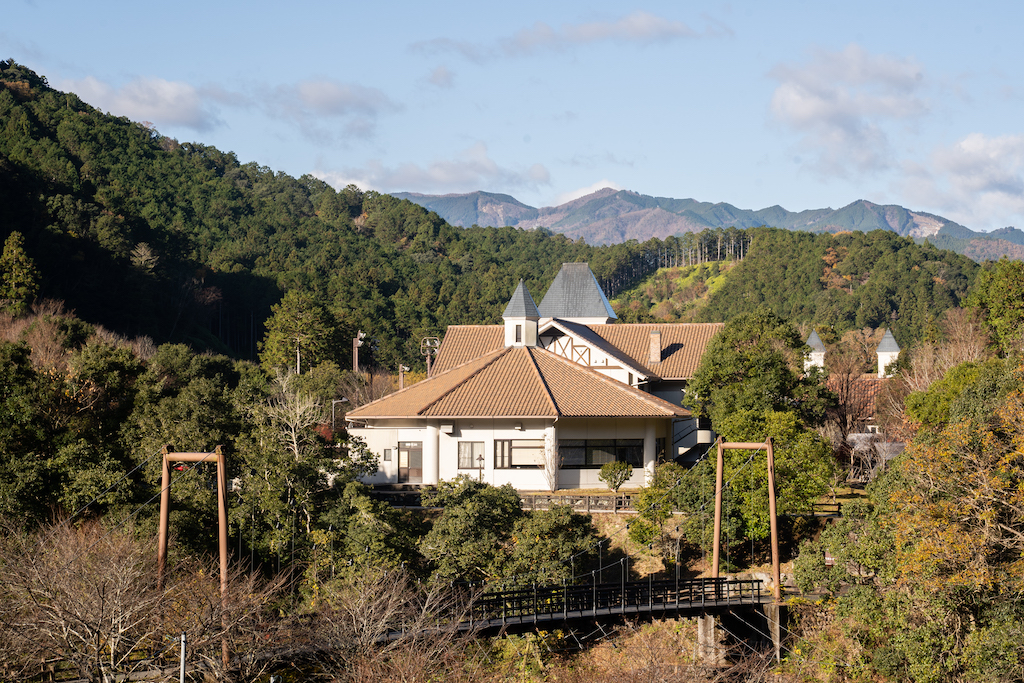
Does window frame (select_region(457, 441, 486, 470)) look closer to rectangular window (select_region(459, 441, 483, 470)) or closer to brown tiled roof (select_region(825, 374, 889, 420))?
rectangular window (select_region(459, 441, 483, 470))

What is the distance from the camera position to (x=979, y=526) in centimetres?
2169

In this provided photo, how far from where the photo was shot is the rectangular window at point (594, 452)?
3519 centimetres

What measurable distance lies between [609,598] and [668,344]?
23711mm

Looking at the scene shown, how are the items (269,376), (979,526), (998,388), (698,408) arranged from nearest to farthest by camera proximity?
(979,526)
(998,388)
(698,408)
(269,376)

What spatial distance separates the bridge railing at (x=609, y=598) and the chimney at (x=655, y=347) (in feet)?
63.0

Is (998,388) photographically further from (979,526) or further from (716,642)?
(716,642)

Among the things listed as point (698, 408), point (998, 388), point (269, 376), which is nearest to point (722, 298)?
point (269, 376)

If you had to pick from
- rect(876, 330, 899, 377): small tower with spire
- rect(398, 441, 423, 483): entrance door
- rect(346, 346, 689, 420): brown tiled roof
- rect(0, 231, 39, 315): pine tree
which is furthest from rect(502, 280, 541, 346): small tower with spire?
rect(876, 330, 899, 377): small tower with spire

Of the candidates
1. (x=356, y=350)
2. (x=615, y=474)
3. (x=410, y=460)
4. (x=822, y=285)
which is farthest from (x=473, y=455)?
(x=822, y=285)

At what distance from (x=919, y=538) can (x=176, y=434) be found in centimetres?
2042

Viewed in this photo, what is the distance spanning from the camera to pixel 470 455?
35.1 metres

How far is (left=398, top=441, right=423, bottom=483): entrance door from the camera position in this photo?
3562 cm

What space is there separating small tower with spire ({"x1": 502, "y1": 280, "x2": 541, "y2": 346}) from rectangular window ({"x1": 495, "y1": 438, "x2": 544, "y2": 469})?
7360 mm

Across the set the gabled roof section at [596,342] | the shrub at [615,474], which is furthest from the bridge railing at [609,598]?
the gabled roof section at [596,342]
